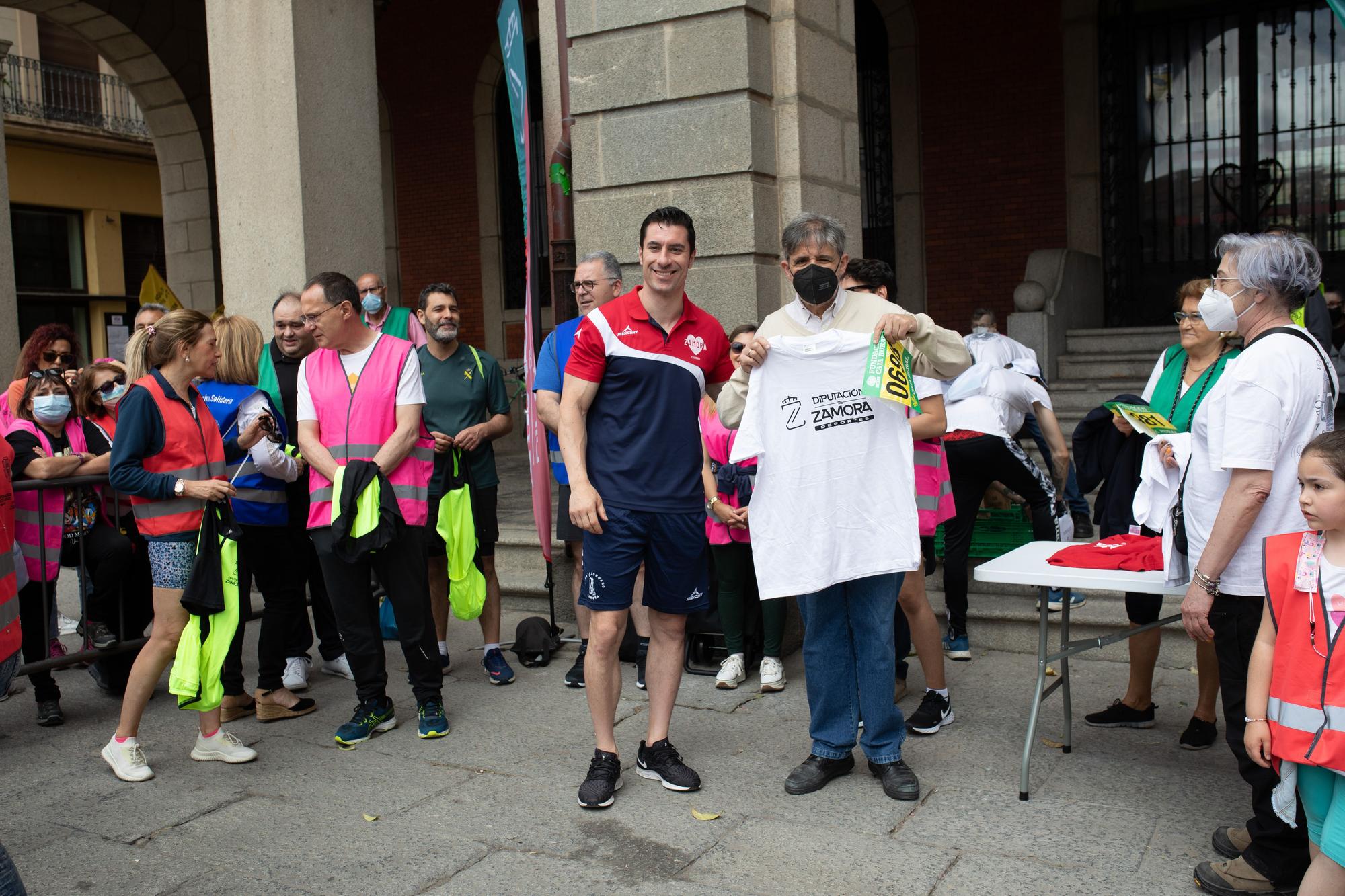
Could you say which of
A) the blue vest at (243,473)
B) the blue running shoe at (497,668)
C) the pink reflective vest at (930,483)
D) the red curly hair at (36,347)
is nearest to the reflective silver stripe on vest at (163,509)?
the blue vest at (243,473)

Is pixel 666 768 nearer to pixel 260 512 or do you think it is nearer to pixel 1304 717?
pixel 1304 717

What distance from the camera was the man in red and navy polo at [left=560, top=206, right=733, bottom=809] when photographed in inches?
167

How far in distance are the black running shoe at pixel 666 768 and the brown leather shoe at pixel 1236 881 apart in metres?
1.73

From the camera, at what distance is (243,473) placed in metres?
5.46

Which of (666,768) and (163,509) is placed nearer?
(666,768)

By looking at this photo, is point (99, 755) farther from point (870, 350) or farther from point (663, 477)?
point (870, 350)

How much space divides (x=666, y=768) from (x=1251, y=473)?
2267mm

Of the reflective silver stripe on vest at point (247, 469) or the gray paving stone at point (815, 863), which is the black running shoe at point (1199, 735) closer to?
the gray paving stone at point (815, 863)

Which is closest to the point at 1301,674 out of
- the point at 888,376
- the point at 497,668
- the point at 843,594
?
the point at 888,376

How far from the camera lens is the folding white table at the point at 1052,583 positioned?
3.93 meters

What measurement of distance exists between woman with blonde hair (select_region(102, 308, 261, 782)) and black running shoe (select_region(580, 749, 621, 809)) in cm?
157

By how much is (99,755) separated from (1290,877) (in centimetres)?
461

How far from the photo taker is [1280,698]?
312cm

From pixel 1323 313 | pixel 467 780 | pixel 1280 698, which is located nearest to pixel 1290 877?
pixel 1280 698
